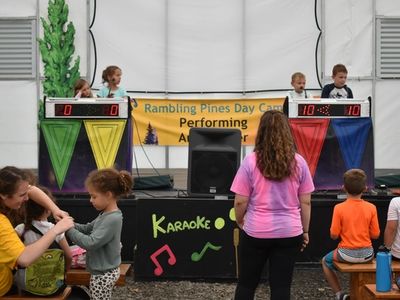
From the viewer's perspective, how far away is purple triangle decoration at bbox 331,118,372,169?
6660mm

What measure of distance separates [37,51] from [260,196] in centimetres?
770

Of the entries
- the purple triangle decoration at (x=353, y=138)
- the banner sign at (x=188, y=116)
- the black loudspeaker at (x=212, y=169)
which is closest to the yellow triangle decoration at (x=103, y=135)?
the black loudspeaker at (x=212, y=169)

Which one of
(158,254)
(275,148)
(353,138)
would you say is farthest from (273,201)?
(353,138)

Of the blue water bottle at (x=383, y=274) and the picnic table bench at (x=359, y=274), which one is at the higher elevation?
the blue water bottle at (x=383, y=274)

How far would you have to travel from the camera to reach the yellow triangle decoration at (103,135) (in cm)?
656

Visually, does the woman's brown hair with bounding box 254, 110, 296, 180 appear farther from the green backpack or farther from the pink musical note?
the pink musical note

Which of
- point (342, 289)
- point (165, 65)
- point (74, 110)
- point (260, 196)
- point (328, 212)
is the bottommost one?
point (342, 289)

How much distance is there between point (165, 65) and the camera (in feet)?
36.2

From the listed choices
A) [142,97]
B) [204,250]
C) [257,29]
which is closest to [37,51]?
[142,97]

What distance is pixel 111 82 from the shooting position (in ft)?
24.6

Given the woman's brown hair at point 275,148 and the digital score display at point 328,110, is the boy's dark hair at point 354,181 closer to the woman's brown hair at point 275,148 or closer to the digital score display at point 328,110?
the woman's brown hair at point 275,148

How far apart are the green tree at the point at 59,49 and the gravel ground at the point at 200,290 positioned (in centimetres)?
515

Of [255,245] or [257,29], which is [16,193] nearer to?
[255,245]

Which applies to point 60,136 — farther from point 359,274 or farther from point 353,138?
point 359,274
